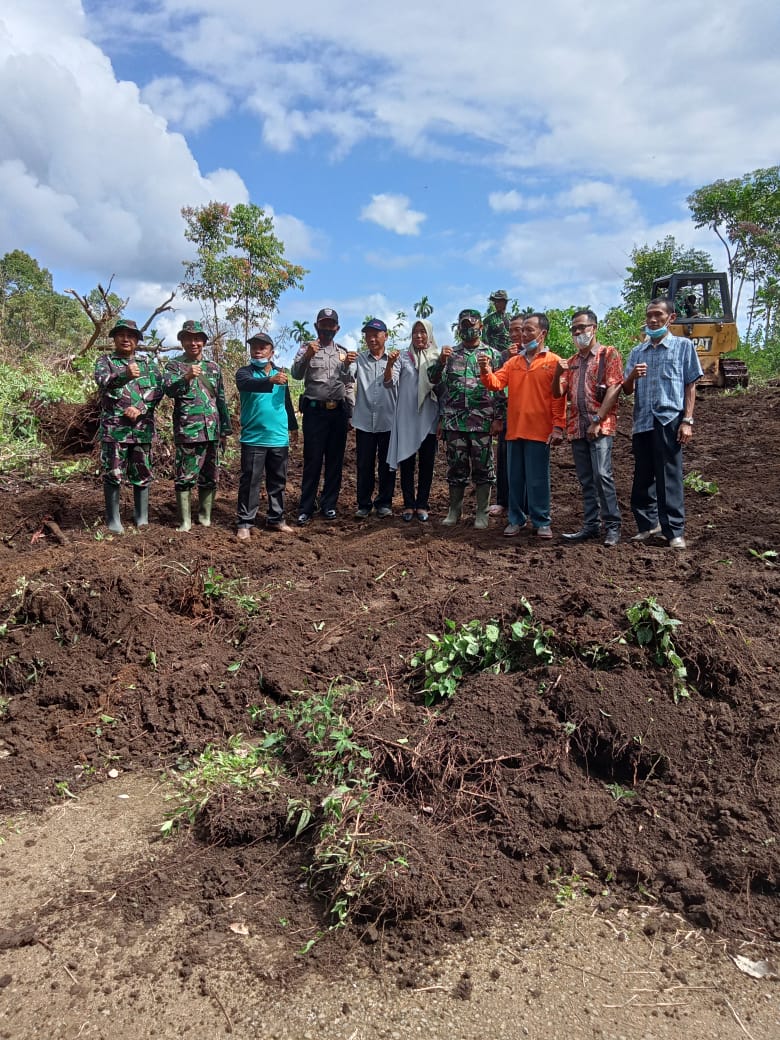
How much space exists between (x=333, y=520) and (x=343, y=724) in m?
3.45

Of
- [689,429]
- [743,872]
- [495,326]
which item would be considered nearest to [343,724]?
[743,872]

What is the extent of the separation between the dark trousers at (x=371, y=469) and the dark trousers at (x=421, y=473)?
4.9 inches

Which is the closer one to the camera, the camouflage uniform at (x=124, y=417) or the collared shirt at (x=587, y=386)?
the collared shirt at (x=587, y=386)

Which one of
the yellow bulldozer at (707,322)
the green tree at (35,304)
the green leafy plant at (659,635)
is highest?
the green tree at (35,304)

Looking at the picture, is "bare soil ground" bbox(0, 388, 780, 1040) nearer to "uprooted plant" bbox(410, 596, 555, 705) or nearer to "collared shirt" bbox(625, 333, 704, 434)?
"uprooted plant" bbox(410, 596, 555, 705)

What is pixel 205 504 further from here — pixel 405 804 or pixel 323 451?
pixel 405 804

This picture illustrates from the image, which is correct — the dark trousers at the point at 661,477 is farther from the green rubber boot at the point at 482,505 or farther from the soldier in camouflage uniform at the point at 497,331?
the soldier in camouflage uniform at the point at 497,331

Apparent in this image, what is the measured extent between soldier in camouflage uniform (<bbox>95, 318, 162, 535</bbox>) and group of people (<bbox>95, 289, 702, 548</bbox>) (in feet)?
0.04

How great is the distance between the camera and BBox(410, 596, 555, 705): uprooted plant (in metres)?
3.45

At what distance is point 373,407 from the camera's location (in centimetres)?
622

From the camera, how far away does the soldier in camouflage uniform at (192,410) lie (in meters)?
5.98

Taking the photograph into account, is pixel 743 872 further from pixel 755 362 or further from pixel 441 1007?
pixel 755 362

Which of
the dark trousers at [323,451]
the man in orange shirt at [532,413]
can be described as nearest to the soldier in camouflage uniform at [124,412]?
the dark trousers at [323,451]

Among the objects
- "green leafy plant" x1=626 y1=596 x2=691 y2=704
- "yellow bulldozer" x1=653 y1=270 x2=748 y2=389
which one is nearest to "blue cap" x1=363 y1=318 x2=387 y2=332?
"green leafy plant" x1=626 y1=596 x2=691 y2=704
